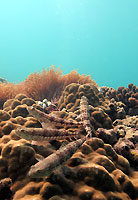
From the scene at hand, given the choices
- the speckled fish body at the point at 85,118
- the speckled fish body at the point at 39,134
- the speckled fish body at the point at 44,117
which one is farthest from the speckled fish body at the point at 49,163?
the speckled fish body at the point at 85,118

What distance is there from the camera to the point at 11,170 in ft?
6.51

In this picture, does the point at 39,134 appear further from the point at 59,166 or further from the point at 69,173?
the point at 69,173

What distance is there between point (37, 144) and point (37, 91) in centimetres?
505

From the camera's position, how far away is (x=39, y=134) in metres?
2.10

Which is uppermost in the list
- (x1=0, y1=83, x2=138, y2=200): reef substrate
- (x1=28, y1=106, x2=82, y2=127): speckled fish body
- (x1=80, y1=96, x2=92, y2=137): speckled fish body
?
(x1=80, y1=96, x2=92, y2=137): speckled fish body

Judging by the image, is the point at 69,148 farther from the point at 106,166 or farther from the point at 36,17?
the point at 36,17

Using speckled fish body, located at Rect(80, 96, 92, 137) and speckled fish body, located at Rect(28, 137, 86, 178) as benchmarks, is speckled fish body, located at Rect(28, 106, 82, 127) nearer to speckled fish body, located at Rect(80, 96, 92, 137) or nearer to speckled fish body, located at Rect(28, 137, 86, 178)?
speckled fish body, located at Rect(80, 96, 92, 137)

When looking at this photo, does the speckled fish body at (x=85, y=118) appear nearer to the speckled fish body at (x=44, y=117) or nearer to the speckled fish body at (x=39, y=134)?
the speckled fish body at (x=44, y=117)

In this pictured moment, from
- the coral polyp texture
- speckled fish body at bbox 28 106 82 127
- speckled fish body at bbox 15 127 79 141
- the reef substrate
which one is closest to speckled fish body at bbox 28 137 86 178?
the coral polyp texture

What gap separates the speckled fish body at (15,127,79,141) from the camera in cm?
194

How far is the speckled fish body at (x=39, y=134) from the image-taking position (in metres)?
1.94

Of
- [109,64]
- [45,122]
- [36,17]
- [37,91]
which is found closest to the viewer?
[45,122]

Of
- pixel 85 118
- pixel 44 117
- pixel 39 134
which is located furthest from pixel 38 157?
pixel 85 118

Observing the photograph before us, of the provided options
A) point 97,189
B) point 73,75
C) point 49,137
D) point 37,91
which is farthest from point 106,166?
point 73,75
